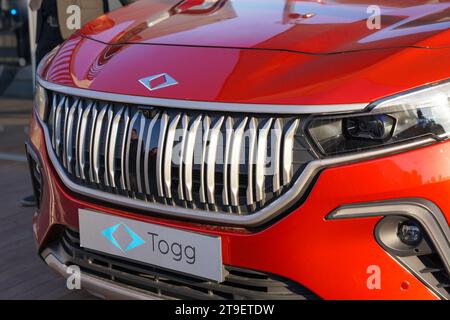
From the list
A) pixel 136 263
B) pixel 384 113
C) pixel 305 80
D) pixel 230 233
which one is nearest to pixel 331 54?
pixel 305 80

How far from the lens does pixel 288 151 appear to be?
214 centimetres

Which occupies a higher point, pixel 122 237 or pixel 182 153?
pixel 182 153

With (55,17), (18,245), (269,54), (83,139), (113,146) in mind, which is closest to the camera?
(269,54)

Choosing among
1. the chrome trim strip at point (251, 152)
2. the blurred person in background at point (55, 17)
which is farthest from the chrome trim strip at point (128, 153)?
the blurred person in background at point (55, 17)

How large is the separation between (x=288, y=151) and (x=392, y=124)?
0.31 meters

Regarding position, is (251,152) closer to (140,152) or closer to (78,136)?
(140,152)

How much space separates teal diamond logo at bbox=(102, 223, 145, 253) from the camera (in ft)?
8.09

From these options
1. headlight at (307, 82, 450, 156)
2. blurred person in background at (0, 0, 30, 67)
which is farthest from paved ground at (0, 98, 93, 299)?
blurred person in background at (0, 0, 30, 67)

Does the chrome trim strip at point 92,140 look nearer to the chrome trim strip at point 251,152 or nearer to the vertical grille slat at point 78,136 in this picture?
the vertical grille slat at point 78,136

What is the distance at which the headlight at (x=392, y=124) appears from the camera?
2.08 m

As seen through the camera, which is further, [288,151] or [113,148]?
[113,148]

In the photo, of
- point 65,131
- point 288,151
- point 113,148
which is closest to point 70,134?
point 65,131

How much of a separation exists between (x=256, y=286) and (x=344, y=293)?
290mm

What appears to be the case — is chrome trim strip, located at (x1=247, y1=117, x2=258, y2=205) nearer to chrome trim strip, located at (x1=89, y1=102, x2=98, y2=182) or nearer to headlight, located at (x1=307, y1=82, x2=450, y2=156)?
headlight, located at (x1=307, y1=82, x2=450, y2=156)
